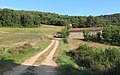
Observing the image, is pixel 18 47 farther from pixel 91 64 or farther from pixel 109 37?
pixel 109 37

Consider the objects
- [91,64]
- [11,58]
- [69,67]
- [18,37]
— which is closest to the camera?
[69,67]

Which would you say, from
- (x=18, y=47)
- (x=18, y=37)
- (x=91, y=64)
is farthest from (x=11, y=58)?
(x=18, y=37)

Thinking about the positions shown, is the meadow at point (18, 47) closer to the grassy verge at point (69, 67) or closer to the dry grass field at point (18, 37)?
the dry grass field at point (18, 37)

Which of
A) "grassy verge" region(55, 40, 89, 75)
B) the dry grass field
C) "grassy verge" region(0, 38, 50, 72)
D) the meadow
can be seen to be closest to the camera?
"grassy verge" region(55, 40, 89, 75)

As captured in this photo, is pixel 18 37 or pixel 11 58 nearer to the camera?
pixel 11 58

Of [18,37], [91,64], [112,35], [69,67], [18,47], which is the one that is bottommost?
[112,35]

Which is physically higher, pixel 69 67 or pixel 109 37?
pixel 69 67

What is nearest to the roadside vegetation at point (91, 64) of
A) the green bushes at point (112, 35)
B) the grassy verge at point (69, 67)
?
the grassy verge at point (69, 67)

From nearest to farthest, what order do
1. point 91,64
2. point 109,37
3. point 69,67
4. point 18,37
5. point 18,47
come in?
point 69,67, point 91,64, point 18,47, point 18,37, point 109,37

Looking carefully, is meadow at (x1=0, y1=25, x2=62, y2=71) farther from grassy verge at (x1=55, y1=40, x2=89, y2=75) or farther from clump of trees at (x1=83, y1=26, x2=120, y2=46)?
clump of trees at (x1=83, y1=26, x2=120, y2=46)

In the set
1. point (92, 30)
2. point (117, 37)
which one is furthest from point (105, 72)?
point (92, 30)

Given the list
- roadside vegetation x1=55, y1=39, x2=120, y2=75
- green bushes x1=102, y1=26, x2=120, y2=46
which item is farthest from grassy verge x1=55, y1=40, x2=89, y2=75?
green bushes x1=102, y1=26, x2=120, y2=46

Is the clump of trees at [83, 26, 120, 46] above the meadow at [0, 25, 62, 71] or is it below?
below

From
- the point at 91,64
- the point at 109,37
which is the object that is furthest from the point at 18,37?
the point at 91,64
